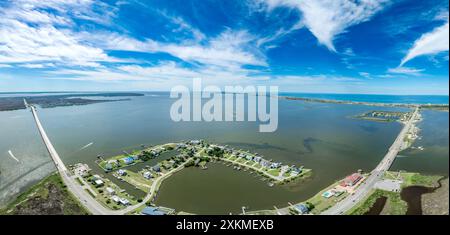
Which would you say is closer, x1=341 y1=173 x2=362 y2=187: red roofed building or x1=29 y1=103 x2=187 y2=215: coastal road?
x1=29 y1=103 x2=187 y2=215: coastal road

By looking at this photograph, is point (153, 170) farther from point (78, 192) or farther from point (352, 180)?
point (352, 180)

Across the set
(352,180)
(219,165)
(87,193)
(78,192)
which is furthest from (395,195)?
(78,192)

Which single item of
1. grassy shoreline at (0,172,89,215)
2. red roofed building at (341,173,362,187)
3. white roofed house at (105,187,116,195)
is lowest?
grassy shoreline at (0,172,89,215)

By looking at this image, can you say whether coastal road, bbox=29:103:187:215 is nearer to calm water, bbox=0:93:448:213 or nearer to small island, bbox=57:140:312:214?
small island, bbox=57:140:312:214

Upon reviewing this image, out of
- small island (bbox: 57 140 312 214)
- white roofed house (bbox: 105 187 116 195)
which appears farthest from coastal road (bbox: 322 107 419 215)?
white roofed house (bbox: 105 187 116 195)

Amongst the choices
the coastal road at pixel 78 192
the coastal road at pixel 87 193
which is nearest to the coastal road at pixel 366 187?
the coastal road at pixel 87 193

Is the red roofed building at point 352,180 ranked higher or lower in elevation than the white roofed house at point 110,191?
higher

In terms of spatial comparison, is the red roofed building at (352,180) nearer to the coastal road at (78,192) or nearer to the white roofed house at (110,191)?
the coastal road at (78,192)

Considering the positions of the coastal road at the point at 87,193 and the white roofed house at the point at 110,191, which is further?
the white roofed house at the point at 110,191
